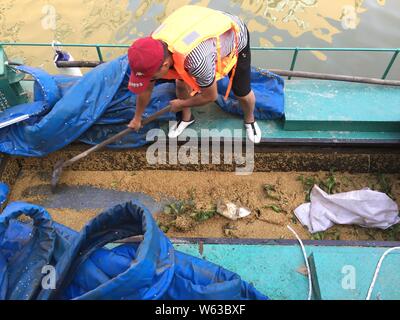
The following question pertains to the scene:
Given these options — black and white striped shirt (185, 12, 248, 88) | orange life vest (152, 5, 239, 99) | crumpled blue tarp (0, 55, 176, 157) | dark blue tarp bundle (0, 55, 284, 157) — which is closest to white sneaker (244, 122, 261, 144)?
dark blue tarp bundle (0, 55, 284, 157)

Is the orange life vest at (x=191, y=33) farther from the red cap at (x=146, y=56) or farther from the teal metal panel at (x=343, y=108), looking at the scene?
the teal metal panel at (x=343, y=108)

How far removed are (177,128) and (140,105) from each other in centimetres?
64

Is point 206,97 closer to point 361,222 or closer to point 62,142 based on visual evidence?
point 62,142

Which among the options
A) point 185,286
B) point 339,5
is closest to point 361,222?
point 185,286

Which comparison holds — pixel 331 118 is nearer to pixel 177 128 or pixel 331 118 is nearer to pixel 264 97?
pixel 264 97

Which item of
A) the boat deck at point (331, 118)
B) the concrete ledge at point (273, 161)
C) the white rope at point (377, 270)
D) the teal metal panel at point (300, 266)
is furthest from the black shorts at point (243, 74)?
the white rope at point (377, 270)

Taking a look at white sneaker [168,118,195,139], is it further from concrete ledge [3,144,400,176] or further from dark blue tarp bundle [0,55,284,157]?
concrete ledge [3,144,400,176]

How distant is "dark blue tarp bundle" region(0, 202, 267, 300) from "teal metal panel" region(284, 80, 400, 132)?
2.15m

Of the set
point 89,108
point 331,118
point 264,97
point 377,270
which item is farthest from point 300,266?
point 89,108

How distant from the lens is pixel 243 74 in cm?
344

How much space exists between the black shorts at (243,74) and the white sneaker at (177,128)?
0.70 metres

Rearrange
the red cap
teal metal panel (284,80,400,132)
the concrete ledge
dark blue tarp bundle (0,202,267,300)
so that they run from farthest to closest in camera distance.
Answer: the concrete ledge, teal metal panel (284,80,400,132), the red cap, dark blue tarp bundle (0,202,267,300)

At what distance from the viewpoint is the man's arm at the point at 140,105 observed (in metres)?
3.31

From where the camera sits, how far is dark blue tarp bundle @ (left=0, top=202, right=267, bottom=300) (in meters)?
2.07
